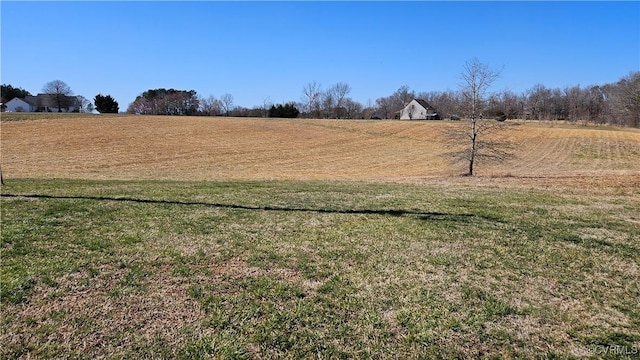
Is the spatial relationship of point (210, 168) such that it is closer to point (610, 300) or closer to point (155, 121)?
point (610, 300)

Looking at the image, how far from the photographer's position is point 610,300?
426cm

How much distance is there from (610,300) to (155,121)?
2139 inches

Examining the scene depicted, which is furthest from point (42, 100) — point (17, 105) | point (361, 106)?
point (361, 106)

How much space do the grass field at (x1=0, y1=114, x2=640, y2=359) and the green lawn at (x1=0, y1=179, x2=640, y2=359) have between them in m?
0.02

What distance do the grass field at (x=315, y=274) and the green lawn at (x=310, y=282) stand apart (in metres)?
0.02

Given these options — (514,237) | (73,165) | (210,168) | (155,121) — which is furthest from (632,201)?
(155,121)

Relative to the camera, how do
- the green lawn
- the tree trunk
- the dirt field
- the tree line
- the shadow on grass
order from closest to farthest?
the green lawn
the shadow on grass
the tree trunk
the dirt field
the tree line

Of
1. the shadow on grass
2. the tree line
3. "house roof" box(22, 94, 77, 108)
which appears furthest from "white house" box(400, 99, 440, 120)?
the shadow on grass

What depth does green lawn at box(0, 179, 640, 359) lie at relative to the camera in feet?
11.2

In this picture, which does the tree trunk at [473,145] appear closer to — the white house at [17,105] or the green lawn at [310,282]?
the green lawn at [310,282]

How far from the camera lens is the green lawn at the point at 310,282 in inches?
134

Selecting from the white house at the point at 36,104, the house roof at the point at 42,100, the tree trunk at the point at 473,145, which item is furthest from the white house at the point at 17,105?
the tree trunk at the point at 473,145

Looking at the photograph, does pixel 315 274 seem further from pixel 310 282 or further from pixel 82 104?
pixel 82 104

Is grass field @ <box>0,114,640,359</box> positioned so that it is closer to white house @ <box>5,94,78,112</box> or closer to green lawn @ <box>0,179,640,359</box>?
green lawn @ <box>0,179,640,359</box>
